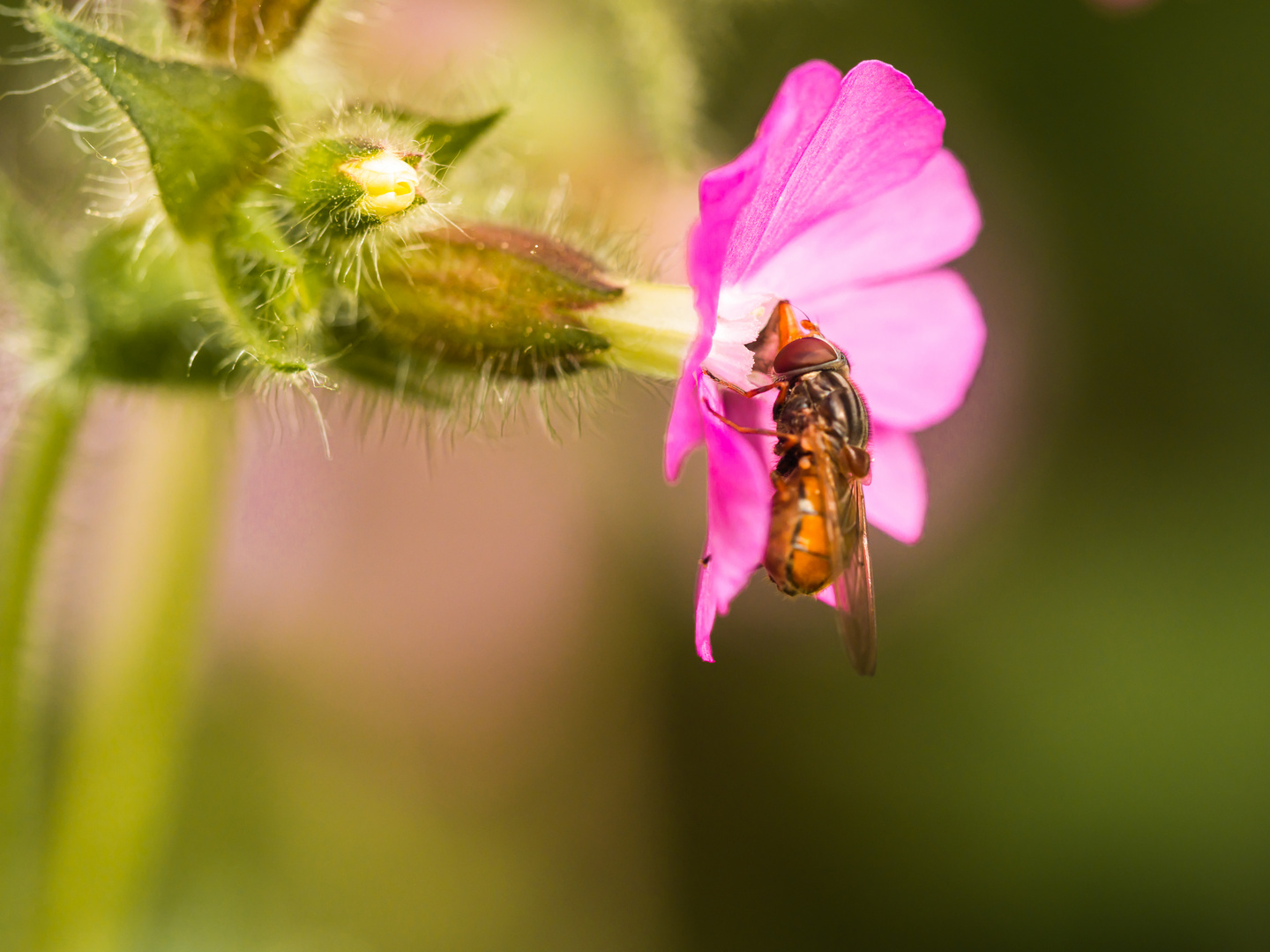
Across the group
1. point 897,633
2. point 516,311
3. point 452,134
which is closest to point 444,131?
point 452,134

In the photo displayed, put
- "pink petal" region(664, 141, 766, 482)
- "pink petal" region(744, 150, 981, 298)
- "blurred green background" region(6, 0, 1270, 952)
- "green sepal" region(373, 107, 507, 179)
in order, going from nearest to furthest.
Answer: "pink petal" region(664, 141, 766, 482) < "green sepal" region(373, 107, 507, 179) < "pink petal" region(744, 150, 981, 298) < "blurred green background" region(6, 0, 1270, 952)

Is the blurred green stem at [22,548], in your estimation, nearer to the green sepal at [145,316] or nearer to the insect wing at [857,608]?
the green sepal at [145,316]

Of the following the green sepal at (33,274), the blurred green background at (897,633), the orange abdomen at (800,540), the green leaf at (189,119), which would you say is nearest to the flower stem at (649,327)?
the orange abdomen at (800,540)

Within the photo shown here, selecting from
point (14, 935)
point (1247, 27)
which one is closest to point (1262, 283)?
point (1247, 27)

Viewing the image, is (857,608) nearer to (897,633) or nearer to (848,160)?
(848,160)

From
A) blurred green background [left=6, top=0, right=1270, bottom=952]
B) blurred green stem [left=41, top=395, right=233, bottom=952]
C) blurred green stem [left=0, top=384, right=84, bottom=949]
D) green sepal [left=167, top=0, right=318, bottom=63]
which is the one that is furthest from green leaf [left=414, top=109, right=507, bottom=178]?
blurred green background [left=6, top=0, right=1270, bottom=952]

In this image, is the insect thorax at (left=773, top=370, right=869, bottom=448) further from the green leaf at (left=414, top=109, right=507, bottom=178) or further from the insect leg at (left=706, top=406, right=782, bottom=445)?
the green leaf at (left=414, top=109, right=507, bottom=178)

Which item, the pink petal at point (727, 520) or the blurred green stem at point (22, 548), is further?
the blurred green stem at point (22, 548)
